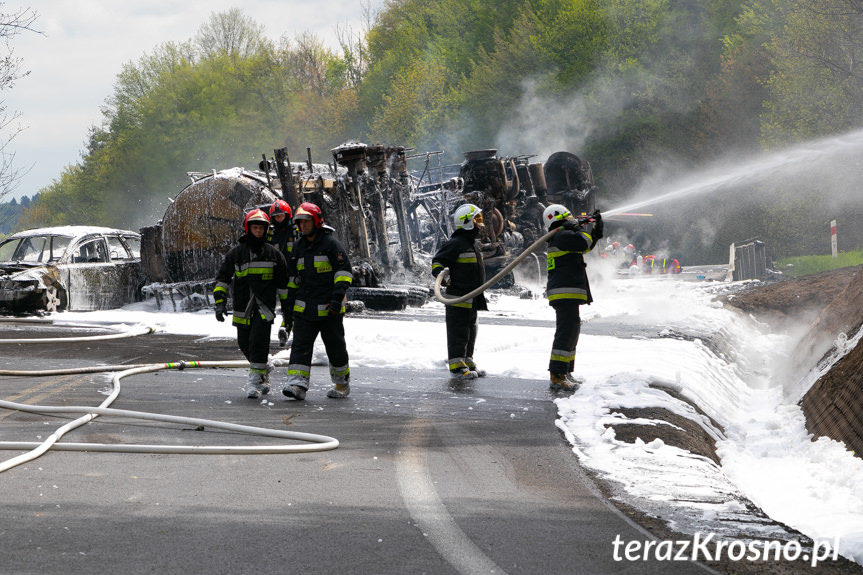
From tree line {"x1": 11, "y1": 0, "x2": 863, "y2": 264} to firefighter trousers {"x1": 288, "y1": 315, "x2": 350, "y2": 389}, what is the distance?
2051cm

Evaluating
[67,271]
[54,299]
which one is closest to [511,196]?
[67,271]

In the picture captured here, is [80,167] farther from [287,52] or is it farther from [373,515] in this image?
[373,515]

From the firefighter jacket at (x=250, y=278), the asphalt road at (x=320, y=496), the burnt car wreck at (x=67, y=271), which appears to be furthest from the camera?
the burnt car wreck at (x=67, y=271)

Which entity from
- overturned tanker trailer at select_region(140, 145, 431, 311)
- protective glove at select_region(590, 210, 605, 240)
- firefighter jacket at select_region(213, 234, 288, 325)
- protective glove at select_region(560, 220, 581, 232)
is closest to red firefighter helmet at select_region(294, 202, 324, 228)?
firefighter jacket at select_region(213, 234, 288, 325)

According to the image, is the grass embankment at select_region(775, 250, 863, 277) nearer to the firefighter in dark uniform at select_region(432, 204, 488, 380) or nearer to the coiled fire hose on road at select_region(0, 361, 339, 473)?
the firefighter in dark uniform at select_region(432, 204, 488, 380)

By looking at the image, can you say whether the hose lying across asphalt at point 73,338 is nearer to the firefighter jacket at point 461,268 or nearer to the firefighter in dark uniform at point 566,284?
the firefighter jacket at point 461,268

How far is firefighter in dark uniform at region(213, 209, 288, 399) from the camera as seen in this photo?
8.76 meters

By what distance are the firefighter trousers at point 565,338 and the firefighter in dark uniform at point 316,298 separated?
2200 mm

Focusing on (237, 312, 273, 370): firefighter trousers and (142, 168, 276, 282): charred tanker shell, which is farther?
(142, 168, 276, 282): charred tanker shell

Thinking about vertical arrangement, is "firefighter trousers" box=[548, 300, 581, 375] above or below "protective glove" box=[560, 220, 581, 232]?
below

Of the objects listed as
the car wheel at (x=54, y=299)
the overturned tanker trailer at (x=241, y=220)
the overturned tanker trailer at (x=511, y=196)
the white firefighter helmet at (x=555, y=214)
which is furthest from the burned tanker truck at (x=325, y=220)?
the white firefighter helmet at (x=555, y=214)

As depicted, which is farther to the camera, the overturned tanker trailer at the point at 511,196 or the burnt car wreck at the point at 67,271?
the overturned tanker trailer at the point at 511,196

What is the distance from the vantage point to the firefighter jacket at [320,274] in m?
8.62

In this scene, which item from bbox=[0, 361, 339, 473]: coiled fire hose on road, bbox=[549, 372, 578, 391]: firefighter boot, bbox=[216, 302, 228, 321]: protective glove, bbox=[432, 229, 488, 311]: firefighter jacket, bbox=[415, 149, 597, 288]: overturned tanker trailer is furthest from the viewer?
bbox=[415, 149, 597, 288]: overturned tanker trailer
